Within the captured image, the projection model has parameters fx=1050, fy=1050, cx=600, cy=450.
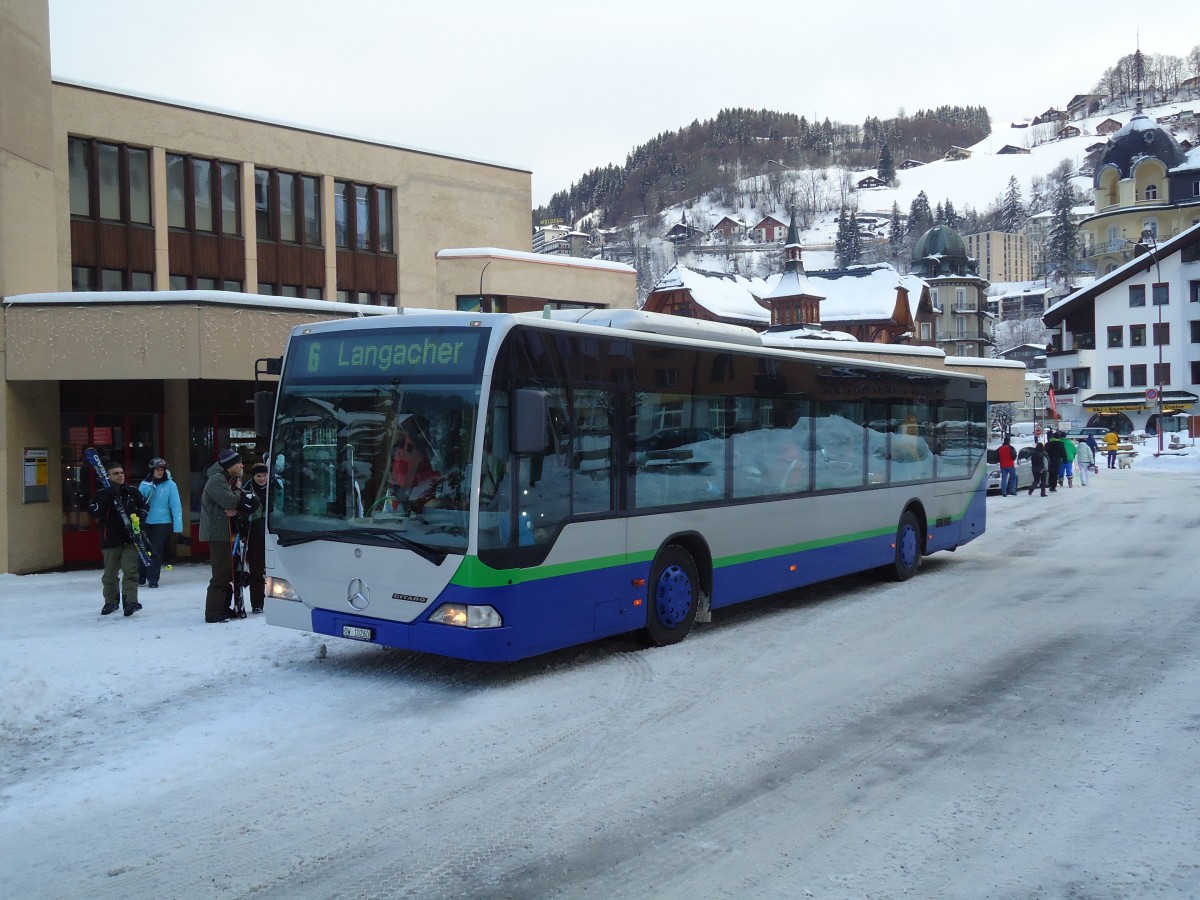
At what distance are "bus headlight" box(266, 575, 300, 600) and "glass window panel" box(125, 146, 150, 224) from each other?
47.8 ft

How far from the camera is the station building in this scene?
1578 centimetres

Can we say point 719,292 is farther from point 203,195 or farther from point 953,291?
point 203,195

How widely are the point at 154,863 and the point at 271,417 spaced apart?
5.07 metres

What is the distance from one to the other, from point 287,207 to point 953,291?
10893 centimetres

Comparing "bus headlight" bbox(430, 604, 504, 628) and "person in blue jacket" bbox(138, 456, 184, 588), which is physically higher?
"person in blue jacket" bbox(138, 456, 184, 588)

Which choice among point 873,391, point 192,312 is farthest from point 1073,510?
point 192,312

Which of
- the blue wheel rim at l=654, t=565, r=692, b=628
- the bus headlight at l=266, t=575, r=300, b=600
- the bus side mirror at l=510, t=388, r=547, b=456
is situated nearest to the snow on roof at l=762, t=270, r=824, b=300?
the blue wheel rim at l=654, t=565, r=692, b=628

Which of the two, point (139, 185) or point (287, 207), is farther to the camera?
point (287, 207)

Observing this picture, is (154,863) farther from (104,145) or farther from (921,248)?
(921,248)

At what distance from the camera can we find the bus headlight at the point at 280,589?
8656 millimetres

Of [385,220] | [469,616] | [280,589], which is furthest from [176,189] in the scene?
[469,616]

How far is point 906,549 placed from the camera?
14.1 meters

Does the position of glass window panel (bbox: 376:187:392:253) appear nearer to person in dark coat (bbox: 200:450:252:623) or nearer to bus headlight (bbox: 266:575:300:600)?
person in dark coat (bbox: 200:450:252:623)

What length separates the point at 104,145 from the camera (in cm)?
2016
